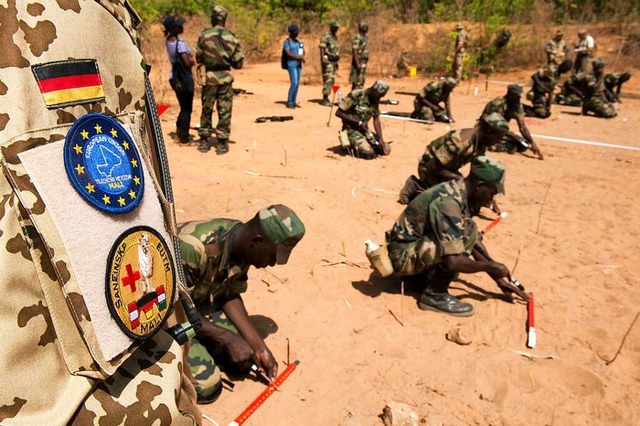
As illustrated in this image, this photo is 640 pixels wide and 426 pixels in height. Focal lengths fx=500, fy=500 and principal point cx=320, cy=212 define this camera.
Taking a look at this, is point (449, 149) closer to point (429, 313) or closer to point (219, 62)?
point (429, 313)

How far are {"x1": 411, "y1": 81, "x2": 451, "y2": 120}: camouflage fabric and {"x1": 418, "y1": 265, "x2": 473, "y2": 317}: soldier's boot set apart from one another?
6.10 meters

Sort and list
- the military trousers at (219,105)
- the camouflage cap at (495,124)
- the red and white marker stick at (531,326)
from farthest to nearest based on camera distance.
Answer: the military trousers at (219,105) < the camouflage cap at (495,124) < the red and white marker stick at (531,326)

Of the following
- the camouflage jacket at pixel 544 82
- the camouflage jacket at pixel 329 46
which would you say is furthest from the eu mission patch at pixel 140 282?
the camouflage jacket at pixel 329 46

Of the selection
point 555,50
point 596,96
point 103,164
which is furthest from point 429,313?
point 555,50

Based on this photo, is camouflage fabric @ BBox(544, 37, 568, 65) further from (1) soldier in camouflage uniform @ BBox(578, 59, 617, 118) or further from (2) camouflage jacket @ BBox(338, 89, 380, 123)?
(2) camouflage jacket @ BBox(338, 89, 380, 123)

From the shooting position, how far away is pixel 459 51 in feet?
46.6

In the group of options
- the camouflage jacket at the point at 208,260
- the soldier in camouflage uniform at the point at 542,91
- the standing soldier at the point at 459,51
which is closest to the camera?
the camouflage jacket at the point at 208,260

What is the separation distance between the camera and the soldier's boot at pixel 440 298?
11.8ft

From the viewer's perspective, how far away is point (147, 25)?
15.5 metres

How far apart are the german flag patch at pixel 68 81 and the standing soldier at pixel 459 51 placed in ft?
46.5

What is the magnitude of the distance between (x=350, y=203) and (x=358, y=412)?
10.2 feet

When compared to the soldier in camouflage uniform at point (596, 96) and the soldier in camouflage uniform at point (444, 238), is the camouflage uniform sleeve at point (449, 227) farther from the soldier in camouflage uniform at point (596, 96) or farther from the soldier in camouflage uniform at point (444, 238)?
the soldier in camouflage uniform at point (596, 96)

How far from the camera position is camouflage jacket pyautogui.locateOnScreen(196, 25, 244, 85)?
6410mm

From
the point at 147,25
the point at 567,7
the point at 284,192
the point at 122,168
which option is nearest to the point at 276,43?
the point at 147,25
